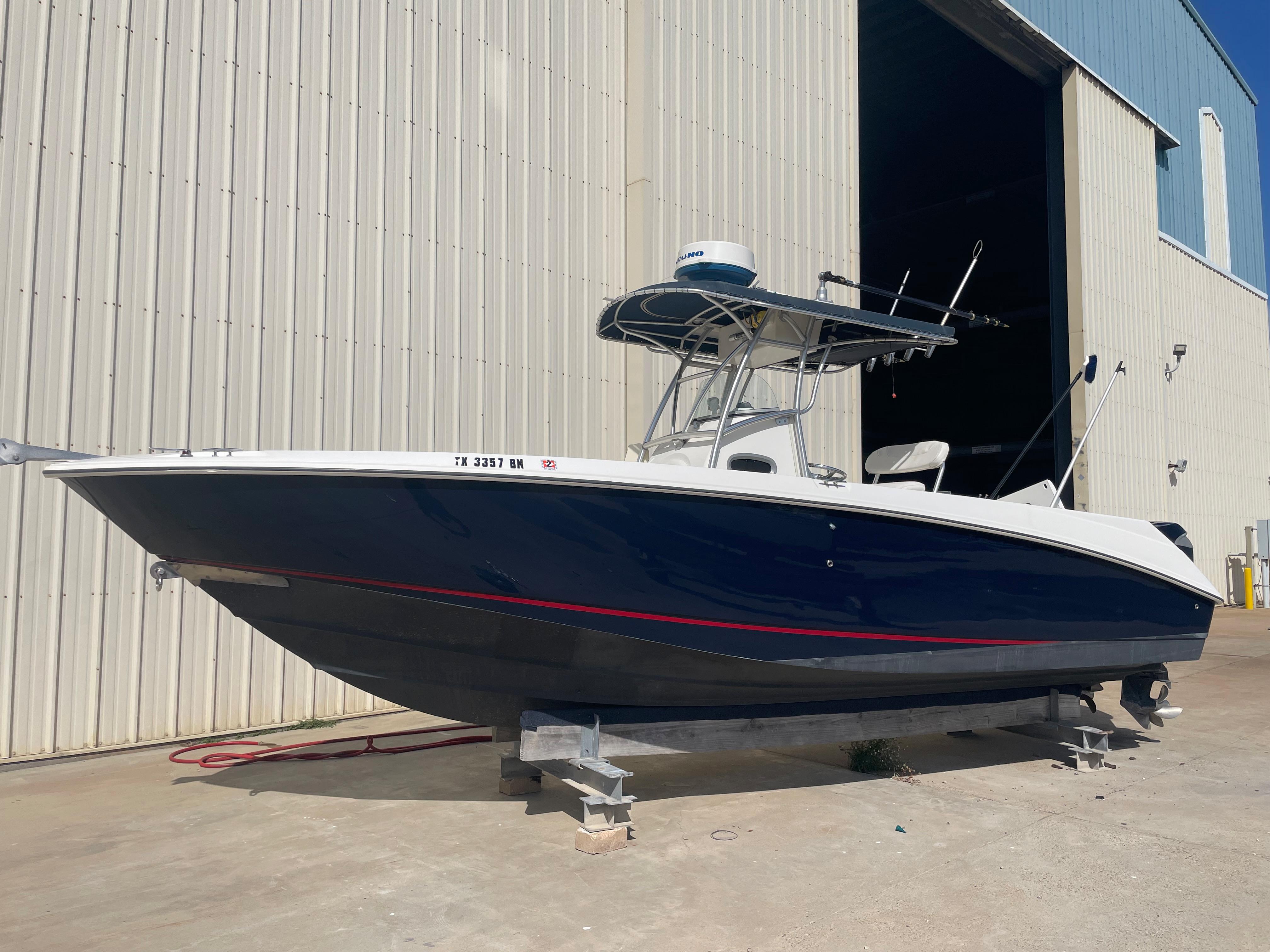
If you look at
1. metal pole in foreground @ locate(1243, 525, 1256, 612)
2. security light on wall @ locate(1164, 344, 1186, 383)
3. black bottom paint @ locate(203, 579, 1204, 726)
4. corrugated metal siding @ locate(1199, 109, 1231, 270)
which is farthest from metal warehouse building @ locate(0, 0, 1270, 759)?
metal pole in foreground @ locate(1243, 525, 1256, 612)

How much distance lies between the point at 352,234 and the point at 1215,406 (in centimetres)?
1332

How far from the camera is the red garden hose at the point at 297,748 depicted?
4.00 m

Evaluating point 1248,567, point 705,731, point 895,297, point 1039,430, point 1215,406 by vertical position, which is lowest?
point 705,731

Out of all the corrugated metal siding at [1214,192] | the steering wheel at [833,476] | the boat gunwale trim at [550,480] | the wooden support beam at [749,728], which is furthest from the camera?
the corrugated metal siding at [1214,192]

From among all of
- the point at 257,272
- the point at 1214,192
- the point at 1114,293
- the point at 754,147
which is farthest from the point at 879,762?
the point at 1214,192

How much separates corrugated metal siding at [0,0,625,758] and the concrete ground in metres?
0.69

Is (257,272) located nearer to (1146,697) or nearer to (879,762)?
(879,762)

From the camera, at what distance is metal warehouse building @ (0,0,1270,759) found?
4.12 m

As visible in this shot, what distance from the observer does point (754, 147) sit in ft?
23.6

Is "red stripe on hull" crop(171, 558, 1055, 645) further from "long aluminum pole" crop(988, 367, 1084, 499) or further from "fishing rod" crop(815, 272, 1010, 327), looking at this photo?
"long aluminum pole" crop(988, 367, 1084, 499)

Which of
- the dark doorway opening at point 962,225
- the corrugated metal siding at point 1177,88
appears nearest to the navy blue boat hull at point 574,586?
the corrugated metal siding at point 1177,88

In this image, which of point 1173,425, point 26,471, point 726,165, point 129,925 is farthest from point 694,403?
point 1173,425

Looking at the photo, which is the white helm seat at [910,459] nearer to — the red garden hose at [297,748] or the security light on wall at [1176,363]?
the red garden hose at [297,748]

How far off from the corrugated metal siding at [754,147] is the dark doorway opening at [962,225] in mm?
4728
